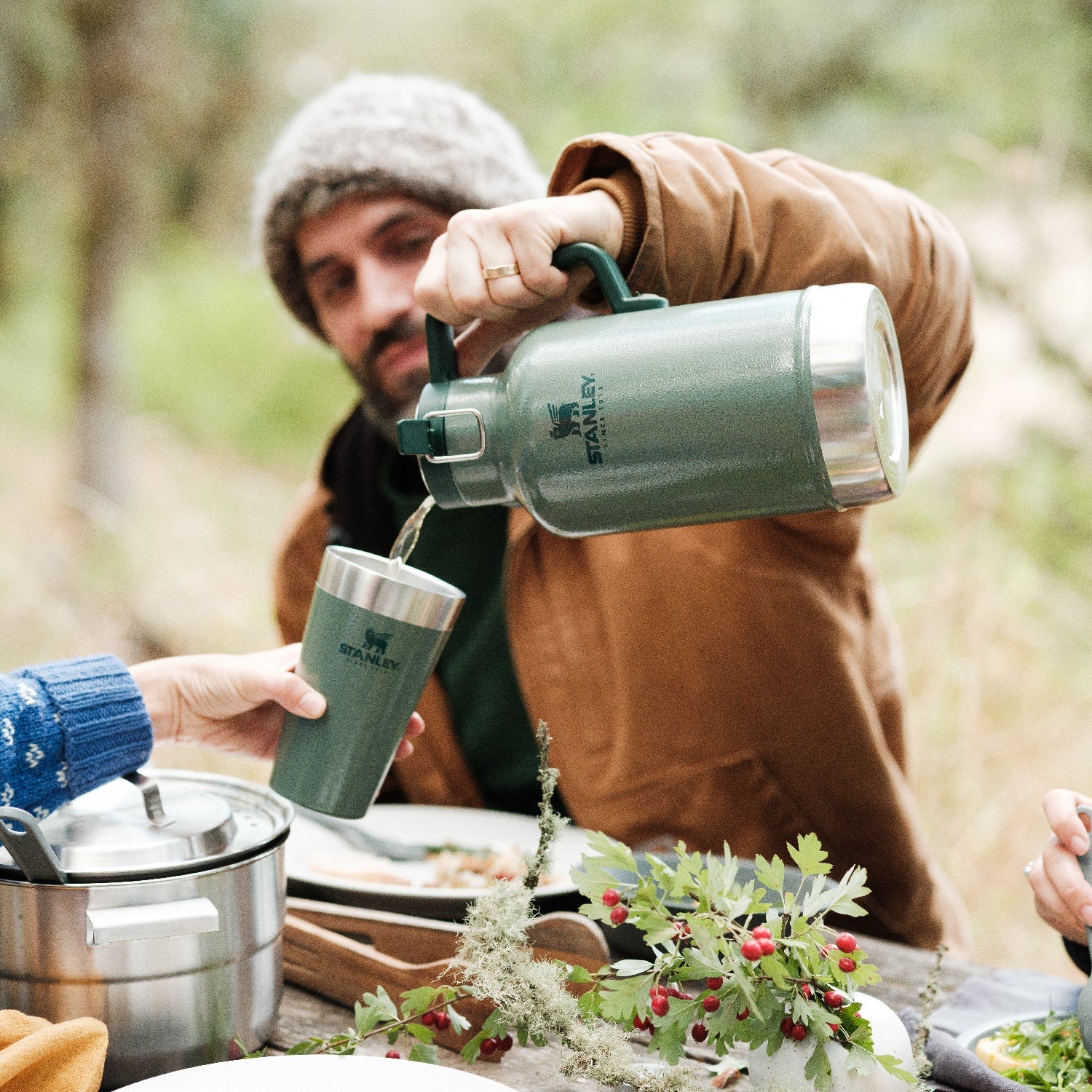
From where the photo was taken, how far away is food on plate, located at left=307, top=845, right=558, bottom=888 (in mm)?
1438

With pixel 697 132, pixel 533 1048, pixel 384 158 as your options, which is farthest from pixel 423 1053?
pixel 697 132

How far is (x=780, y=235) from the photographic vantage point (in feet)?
4.16

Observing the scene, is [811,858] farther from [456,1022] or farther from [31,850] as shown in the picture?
[31,850]

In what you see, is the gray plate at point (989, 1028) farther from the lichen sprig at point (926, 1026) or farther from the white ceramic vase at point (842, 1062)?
the white ceramic vase at point (842, 1062)

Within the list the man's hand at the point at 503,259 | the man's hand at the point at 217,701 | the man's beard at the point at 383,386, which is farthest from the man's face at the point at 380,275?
the man's hand at the point at 503,259

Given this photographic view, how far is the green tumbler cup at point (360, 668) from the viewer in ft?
3.17

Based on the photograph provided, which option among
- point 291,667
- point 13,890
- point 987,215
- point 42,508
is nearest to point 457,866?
point 291,667

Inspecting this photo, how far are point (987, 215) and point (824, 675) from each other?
2951 millimetres

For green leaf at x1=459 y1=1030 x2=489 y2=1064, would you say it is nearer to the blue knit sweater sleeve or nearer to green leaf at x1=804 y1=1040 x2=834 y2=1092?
green leaf at x1=804 y1=1040 x2=834 y2=1092

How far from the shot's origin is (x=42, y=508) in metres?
5.58

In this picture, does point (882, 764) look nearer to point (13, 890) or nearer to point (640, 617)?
point (640, 617)

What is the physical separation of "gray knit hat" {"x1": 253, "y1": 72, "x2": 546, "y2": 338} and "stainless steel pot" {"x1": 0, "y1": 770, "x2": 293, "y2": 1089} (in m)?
1.35

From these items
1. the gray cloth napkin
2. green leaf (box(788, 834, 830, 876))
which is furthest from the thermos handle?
the gray cloth napkin

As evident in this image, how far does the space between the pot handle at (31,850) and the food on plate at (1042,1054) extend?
773 millimetres
